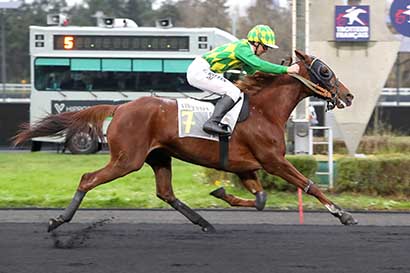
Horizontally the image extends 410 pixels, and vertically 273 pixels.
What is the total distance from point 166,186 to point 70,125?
4.27 ft

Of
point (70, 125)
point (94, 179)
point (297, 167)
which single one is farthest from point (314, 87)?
point (297, 167)

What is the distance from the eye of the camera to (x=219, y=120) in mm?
8508

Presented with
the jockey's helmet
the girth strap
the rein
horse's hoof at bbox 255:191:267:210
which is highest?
the jockey's helmet

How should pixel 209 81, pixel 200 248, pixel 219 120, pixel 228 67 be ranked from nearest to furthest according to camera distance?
pixel 200 248 → pixel 219 120 → pixel 209 81 → pixel 228 67

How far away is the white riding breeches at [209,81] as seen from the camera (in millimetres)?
8719

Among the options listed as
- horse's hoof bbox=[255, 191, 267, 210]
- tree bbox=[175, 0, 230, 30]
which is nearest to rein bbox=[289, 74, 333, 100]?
horse's hoof bbox=[255, 191, 267, 210]

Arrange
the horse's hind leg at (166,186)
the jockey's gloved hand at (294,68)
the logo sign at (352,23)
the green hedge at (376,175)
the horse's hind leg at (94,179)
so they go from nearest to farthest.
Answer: the horse's hind leg at (94,179) < the jockey's gloved hand at (294,68) < the horse's hind leg at (166,186) < the green hedge at (376,175) < the logo sign at (352,23)

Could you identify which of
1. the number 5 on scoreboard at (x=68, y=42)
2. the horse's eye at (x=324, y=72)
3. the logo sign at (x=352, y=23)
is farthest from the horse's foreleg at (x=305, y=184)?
the number 5 on scoreboard at (x=68, y=42)

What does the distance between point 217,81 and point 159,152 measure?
3.38 ft

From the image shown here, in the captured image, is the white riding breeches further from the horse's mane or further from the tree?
the tree

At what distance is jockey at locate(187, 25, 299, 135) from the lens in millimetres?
8562

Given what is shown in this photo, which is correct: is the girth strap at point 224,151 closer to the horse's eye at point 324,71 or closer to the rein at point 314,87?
the rein at point 314,87

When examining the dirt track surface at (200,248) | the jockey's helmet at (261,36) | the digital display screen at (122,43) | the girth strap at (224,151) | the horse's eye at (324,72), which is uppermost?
the digital display screen at (122,43)

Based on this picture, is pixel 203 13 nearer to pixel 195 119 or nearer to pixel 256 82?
pixel 256 82
